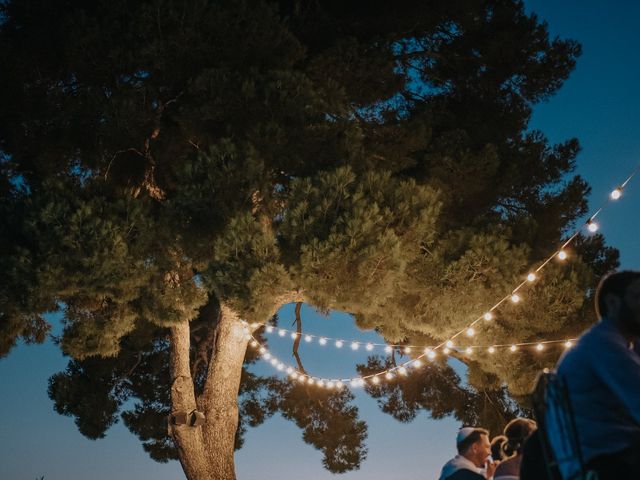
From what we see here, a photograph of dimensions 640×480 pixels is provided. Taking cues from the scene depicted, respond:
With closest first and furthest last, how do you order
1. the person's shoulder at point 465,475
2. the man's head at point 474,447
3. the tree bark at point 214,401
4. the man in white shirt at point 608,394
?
the man in white shirt at point 608,394, the person's shoulder at point 465,475, the man's head at point 474,447, the tree bark at point 214,401

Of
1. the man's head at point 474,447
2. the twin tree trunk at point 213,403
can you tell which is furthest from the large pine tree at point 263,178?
the man's head at point 474,447

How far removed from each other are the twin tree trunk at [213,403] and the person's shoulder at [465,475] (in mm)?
3090

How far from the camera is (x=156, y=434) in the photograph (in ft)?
37.3

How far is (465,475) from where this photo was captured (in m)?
3.42

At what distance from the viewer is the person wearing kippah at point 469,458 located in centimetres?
344

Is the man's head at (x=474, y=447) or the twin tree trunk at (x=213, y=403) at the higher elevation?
the twin tree trunk at (x=213, y=403)

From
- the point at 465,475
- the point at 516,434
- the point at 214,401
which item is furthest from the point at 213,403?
the point at 516,434

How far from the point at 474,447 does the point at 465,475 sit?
0.31 m

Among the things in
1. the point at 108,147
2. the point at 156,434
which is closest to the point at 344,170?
the point at 108,147

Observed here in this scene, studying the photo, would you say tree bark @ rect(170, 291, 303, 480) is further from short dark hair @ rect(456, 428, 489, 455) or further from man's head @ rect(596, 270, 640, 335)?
man's head @ rect(596, 270, 640, 335)

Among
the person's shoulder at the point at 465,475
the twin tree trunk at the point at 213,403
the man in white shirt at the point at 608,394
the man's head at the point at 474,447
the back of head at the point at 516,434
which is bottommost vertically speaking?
the man in white shirt at the point at 608,394

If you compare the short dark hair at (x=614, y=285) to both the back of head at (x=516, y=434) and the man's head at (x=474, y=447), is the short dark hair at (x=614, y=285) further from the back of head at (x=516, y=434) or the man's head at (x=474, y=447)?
the man's head at (x=474, y=447)

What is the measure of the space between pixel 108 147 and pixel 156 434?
763 cm

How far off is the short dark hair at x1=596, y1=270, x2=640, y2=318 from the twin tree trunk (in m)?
4.54
